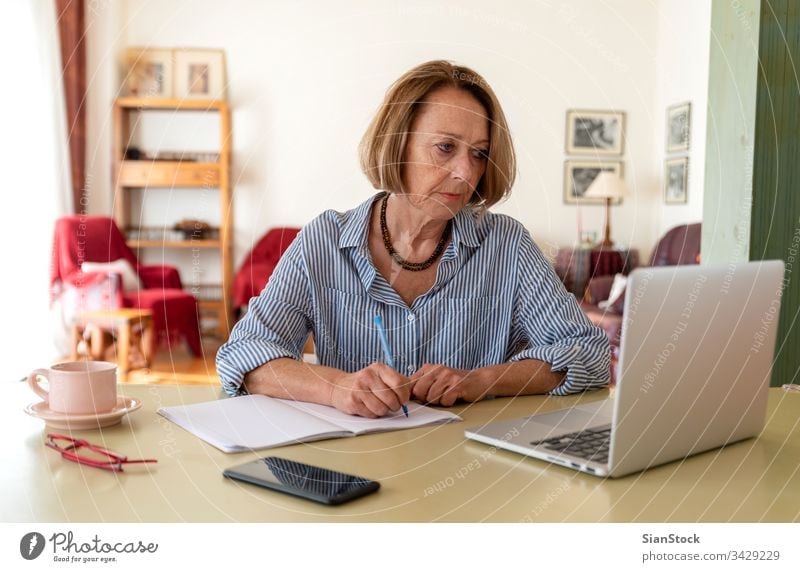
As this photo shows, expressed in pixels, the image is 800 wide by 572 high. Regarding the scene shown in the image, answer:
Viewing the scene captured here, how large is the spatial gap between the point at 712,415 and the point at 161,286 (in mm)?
4327

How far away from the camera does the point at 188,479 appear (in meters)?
0.79

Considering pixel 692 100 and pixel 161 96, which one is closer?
pixel 692 100

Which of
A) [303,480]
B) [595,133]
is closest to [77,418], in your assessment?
[303,480]

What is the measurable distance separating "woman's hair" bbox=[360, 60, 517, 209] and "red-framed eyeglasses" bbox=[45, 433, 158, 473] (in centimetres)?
74

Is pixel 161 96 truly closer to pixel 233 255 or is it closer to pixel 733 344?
pixel 233 255

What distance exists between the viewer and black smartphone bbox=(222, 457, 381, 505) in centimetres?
73

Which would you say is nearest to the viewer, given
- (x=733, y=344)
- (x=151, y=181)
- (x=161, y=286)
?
(x=733, y=344)

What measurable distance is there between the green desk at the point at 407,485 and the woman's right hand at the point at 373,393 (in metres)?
0.07

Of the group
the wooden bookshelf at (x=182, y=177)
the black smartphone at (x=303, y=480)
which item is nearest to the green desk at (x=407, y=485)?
the black smartphone at (x=303, y=480)

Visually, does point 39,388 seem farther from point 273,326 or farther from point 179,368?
point 179,368

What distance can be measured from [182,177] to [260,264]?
29.9 inches

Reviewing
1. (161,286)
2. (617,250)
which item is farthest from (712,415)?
(617,250)

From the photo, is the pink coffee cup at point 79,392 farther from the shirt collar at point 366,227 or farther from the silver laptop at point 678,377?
the shirt collar at point 366,227

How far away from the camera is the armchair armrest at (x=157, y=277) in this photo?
4.82 metres
